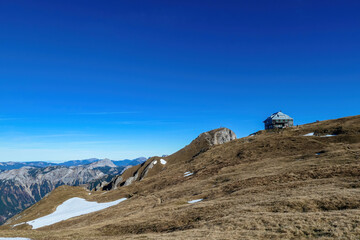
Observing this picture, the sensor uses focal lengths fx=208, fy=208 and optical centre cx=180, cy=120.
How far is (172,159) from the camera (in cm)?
13162

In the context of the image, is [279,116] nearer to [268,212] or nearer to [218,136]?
[218,136]

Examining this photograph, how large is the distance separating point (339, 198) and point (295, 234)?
33.7 feet

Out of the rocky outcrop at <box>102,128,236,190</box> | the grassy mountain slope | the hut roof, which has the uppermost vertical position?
the hut roof

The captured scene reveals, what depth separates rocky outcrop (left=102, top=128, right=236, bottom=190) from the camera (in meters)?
122

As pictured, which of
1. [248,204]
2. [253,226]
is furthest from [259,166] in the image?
[253,226]

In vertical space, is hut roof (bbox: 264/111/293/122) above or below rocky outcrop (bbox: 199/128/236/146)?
above

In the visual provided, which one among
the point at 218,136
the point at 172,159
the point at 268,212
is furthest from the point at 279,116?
the point at 268,212

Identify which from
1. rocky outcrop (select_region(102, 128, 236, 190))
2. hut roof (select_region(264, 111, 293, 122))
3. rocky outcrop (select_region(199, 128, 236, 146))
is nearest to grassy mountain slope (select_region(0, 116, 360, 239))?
hut roof (select_region(264, 111, 293, 122))

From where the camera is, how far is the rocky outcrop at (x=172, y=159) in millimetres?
122312

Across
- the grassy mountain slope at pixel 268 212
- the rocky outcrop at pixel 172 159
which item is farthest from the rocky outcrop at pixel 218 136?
the grassy mountain slope at pixel 268 212

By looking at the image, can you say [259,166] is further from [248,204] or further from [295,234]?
[295,234]

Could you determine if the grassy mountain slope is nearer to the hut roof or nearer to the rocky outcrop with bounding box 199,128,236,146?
the hut roof

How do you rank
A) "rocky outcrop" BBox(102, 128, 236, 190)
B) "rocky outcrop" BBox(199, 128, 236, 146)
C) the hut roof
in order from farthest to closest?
"rocky outcrop" BBox(199, 128, 236, 146) → "rocky outcrop" BBox(102, 128, 236, 190) → the hut roof

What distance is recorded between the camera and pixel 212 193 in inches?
1582
